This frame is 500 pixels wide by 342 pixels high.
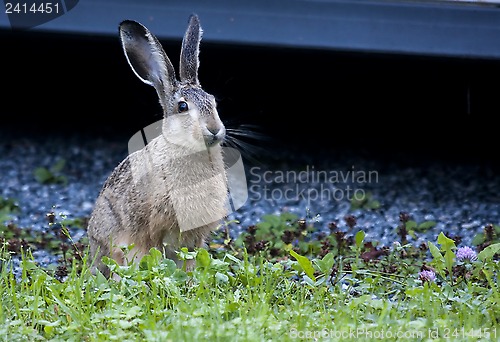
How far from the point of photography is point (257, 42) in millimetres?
7043

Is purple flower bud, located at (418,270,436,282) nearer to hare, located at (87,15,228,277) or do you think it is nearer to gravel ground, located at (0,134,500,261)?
hare, located at (87,15,228,277)

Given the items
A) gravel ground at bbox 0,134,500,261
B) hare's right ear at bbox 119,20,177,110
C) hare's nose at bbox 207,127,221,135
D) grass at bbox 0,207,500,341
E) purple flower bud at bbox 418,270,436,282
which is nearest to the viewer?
grass at bbox 0,207,500,341

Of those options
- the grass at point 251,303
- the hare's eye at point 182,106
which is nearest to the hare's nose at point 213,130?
the hare's eye at point 182,106

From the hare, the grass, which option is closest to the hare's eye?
the hare

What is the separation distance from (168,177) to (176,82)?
1.85ft

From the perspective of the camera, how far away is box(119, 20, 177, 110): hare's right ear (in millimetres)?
4711

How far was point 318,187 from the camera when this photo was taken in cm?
712

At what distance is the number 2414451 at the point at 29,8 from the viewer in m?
7.23

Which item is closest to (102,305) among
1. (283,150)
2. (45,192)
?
(45,192)

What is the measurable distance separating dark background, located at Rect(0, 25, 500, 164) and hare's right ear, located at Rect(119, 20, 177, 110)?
9.81ft

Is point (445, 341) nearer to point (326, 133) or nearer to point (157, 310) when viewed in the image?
point (157, 310)

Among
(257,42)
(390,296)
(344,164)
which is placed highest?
(257,42)

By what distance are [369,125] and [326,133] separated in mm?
491

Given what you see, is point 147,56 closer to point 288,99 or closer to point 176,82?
point 176,82
